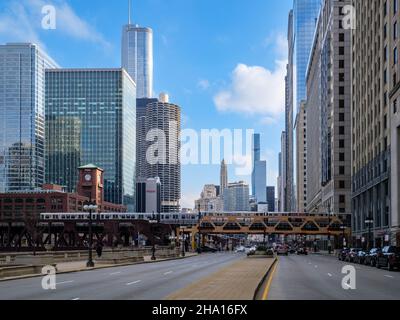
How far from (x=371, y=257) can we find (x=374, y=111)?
139 ft

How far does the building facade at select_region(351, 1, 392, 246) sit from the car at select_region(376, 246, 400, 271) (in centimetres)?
2257

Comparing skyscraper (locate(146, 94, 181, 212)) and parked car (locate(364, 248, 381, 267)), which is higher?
skyscraper (locate(146, 94, 181, 212))

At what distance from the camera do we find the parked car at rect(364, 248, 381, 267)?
165 ft

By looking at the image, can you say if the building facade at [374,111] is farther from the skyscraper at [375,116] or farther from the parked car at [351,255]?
the parked car at [351,255]

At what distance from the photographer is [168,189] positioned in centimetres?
16150

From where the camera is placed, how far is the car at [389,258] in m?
43.9

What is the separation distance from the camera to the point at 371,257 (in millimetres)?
52188

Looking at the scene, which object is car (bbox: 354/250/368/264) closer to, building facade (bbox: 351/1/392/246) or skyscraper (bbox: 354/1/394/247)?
building facade (bbox: 351/1/392/246)

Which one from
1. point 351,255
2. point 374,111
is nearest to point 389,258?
point 351,255

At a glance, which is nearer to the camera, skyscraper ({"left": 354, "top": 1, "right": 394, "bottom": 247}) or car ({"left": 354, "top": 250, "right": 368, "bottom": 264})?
car ({"left": 354, "top": 250, "right": 368, "bottom": 264})

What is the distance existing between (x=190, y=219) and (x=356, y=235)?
55.5 metres

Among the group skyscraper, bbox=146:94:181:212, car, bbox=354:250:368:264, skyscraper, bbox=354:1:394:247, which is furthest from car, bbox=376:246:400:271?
skyscraper, bbox=146:94:181:212
